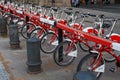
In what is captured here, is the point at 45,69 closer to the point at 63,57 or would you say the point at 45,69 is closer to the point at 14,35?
the point at 63,57

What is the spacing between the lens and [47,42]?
7625mm

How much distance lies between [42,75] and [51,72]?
11.6 inches

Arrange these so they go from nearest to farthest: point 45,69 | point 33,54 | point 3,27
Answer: point 33,54, point 45,69, point 3,27

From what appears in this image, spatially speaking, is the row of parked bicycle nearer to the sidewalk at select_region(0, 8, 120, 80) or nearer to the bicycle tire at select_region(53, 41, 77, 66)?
the bicycle tire at select_region(53, 41, 77, 66)

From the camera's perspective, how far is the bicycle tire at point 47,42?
25.2ft

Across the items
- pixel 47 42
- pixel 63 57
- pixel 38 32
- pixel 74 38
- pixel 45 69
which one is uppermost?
pixel 74 38

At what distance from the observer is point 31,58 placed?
6031 millimetres

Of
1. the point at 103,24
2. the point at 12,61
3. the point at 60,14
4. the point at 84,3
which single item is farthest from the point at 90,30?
the point at 84,3

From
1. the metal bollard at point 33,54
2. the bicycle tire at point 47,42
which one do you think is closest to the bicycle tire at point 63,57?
the metal bollard at point 33,54

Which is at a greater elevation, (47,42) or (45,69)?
(47,42)

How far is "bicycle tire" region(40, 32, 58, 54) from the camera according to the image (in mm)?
7676

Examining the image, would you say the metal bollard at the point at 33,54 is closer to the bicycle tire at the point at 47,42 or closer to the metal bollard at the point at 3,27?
the bicycle tire at the point at 47,42

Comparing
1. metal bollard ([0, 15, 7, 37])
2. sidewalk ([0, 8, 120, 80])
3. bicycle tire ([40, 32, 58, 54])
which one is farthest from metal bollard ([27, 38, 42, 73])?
metal bollard ([0, 15, 7, 37])

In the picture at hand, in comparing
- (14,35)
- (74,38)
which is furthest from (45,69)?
(14,35)
